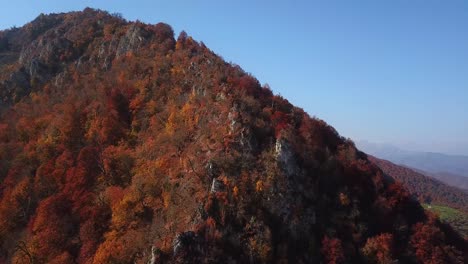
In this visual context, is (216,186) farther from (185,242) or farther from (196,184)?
(185,242)

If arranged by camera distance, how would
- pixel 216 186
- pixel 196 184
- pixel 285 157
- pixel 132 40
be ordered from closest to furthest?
pixel 216 186, pixel 196 184, pixel 285 157, pixel 132 40

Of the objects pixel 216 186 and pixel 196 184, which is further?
pixel 196 184

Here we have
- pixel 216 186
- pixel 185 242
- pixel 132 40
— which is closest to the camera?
pixel 185 242

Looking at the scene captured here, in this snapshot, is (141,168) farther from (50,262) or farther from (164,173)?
(50,262)

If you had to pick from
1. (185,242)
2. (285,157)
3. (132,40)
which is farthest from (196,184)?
(132,40)

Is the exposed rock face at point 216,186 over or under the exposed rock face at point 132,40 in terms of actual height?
under

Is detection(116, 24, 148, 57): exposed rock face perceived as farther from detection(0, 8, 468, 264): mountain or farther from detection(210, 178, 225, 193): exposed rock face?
detection(210, 178, 225, 193): exposed rock face

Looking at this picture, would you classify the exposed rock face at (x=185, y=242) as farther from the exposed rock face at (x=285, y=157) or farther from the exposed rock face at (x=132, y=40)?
the exposed rock face at (x=132, y=40)

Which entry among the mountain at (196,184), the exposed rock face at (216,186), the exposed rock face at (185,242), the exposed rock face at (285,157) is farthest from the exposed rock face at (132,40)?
the exposed rock face at (185,242)
